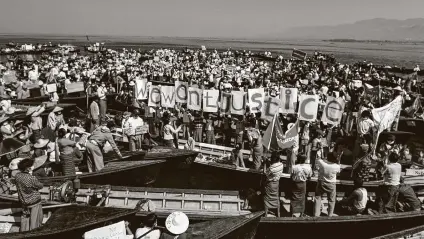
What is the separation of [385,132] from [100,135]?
10.7 meters

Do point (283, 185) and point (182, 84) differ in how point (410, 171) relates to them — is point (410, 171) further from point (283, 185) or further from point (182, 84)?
point (182, 84)

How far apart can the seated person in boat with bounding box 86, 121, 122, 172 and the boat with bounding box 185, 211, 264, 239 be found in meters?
3.80

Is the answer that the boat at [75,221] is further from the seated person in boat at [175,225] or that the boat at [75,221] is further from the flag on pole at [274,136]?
the flag on pole at [274,136]

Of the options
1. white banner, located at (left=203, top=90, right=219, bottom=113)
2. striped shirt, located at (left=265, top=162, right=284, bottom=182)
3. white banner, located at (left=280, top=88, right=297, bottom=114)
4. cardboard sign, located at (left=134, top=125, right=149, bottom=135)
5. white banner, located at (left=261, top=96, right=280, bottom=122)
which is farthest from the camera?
white banner, located at (left=203, top=90, right=219, bottom=113)

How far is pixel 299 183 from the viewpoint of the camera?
27.3 feet

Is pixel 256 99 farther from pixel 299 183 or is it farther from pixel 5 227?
pixel 5 227

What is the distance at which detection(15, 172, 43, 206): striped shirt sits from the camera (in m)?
6.81

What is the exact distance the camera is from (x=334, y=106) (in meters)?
12.1

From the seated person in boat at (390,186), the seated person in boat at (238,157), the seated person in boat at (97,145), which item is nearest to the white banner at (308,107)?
the seated person in boat at (238,157)

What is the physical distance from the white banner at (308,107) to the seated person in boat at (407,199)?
4.12 meters

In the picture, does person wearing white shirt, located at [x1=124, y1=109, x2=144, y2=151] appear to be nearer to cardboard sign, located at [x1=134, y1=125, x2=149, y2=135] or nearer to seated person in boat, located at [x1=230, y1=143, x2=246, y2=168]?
cardboard sign, located at [x1=134, y1=125, x2=149, y2=135]

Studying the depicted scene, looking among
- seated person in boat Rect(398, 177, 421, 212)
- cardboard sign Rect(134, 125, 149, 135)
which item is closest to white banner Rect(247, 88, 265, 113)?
cardboard sign Rect(134, 125, 149, 135)

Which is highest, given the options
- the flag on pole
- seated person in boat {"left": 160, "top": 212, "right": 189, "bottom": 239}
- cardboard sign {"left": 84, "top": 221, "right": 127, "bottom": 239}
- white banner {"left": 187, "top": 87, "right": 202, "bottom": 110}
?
white banner {"left": 187, "top": 87, "right": 202, "bottom": 110}

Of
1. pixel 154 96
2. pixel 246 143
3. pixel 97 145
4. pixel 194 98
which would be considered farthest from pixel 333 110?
pixel 97 145
